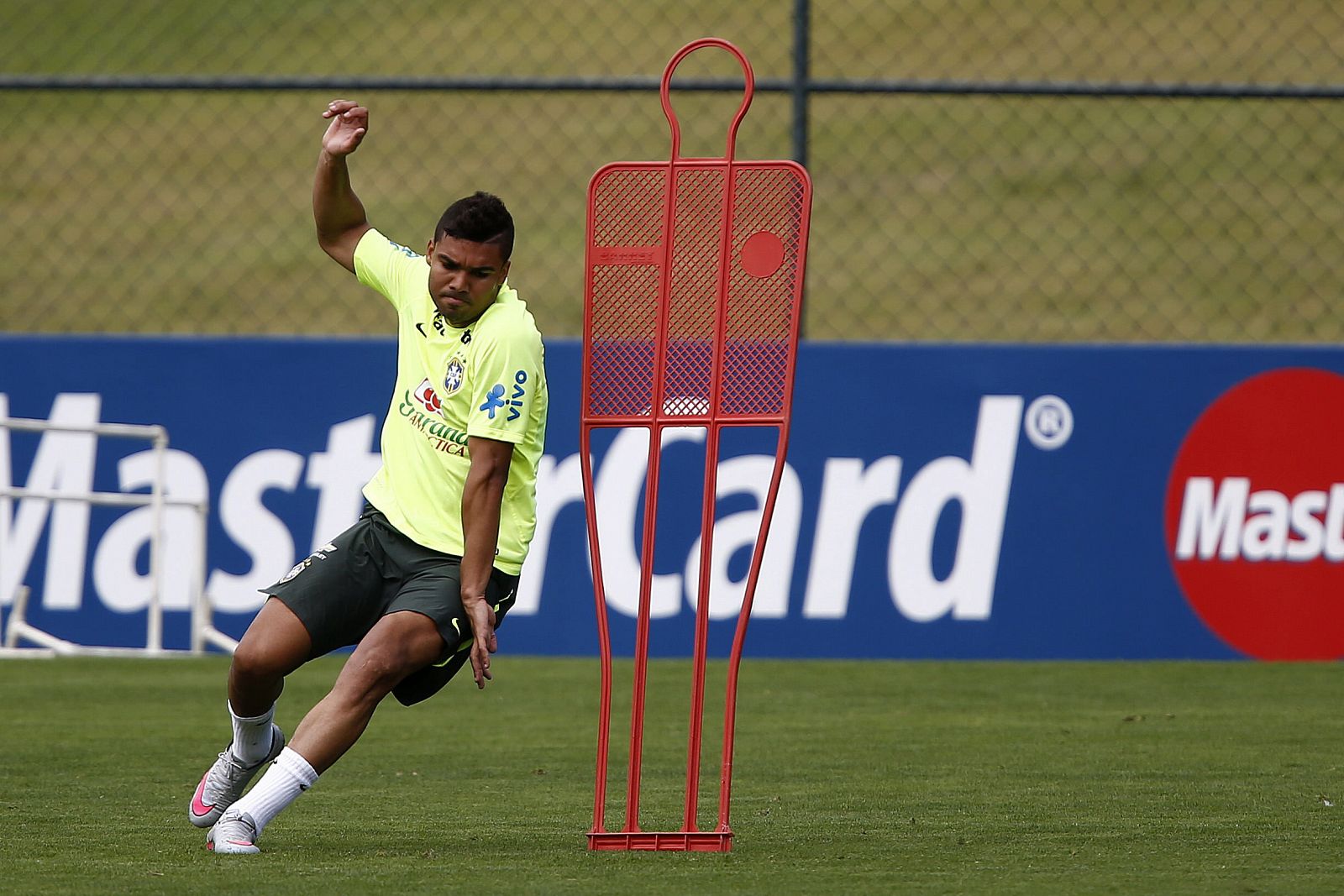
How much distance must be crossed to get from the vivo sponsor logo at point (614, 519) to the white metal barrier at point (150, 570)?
101 mm

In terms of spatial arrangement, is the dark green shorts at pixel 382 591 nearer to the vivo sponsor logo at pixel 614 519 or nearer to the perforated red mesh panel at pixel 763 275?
the perforated red mesh panel at pixel 763 275

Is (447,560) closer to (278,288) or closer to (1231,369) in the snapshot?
(1231,369)

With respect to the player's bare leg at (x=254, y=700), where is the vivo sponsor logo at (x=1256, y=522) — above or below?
above

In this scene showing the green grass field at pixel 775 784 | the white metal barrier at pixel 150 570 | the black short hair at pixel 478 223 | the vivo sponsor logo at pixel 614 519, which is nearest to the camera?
the green grass field at pixel 775 784

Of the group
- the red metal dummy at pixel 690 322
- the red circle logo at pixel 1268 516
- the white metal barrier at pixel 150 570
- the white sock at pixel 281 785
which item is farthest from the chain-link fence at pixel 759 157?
the white sock at pixel 281 785

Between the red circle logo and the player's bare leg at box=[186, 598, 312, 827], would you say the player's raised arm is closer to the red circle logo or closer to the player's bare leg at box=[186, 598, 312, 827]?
the player's bare leg at box=[186, 598, 312, 827]

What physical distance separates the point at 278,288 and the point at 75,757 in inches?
619

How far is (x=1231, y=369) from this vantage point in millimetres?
10164

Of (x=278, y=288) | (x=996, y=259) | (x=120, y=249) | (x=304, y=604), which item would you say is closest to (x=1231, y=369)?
(x=304, y=604)

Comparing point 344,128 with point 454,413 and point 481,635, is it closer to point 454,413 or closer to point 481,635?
point 454,413

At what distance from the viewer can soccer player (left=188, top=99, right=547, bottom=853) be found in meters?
5.11

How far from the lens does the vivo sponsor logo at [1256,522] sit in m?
10.0

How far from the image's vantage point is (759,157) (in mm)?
22703

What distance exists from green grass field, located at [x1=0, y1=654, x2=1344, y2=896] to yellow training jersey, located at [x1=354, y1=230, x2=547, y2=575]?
882 millimetres
